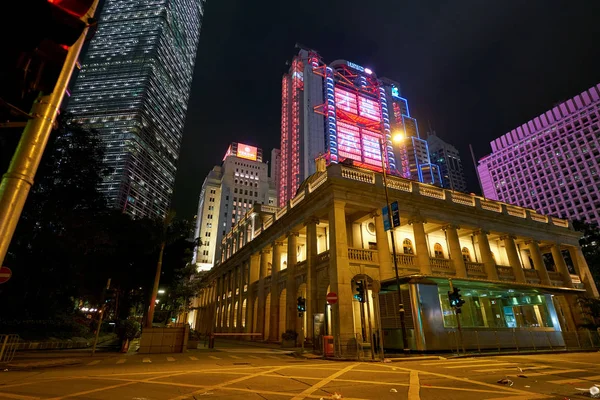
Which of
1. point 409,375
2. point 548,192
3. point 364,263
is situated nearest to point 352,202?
point 364,263

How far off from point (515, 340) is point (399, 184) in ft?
42.7

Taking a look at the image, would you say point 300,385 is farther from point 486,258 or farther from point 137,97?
point 137,97

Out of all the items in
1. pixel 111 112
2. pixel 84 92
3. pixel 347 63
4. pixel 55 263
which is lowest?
pixel 55 263

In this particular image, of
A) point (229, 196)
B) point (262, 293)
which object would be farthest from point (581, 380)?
point (229, 196)

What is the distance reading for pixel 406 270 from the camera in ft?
80.0

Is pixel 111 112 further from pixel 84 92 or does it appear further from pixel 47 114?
pixel 47 114

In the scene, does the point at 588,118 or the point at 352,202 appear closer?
the point at 352,202

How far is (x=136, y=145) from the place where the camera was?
16000 cm

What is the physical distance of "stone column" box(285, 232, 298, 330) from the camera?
26.1 metres

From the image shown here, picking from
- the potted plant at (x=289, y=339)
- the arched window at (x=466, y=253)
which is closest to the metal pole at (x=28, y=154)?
the potted plant at (x=289, y=339)

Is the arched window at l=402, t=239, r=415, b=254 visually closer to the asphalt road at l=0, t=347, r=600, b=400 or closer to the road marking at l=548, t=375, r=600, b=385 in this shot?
the asphalt road at l=0, t=347, r=600, b=400

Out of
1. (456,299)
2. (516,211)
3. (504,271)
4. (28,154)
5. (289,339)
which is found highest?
(516,211)

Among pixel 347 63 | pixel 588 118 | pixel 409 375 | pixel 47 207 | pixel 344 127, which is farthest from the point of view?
pixel 588 118

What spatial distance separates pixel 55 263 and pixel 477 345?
89.3 feet
